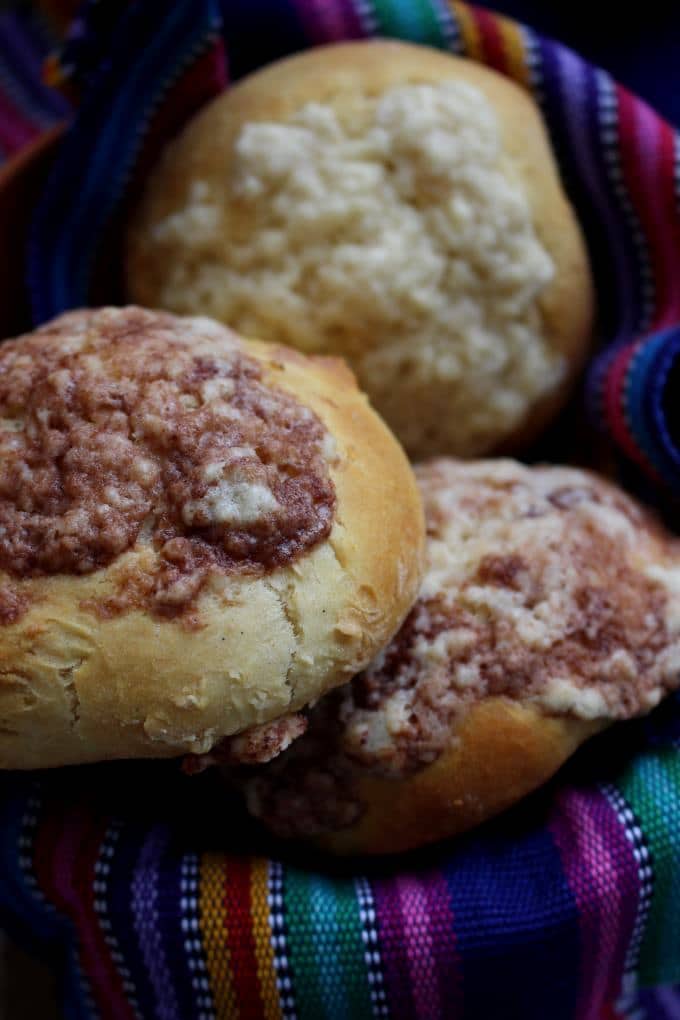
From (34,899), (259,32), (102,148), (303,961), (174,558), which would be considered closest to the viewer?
(174,558)

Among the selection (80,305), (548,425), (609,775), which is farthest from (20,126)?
(609,775)

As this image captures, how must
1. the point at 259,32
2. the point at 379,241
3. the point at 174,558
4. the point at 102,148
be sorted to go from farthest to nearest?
the point at 259,32 < the point at 102,148 < the point at 379,241 < the point at 174,558

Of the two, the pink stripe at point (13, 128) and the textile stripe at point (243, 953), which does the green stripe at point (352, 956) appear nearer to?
the textile stripe at point (243, 953)

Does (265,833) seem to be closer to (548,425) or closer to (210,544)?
(210,544)

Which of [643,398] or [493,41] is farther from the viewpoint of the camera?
[493,41]

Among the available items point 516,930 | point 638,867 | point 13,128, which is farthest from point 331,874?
point 13,128

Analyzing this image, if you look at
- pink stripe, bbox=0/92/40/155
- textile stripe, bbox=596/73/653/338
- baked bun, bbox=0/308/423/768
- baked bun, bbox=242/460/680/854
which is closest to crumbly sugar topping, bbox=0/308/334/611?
baked bun, bbox=0/308/423/768

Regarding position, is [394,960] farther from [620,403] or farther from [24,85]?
[24,85]
